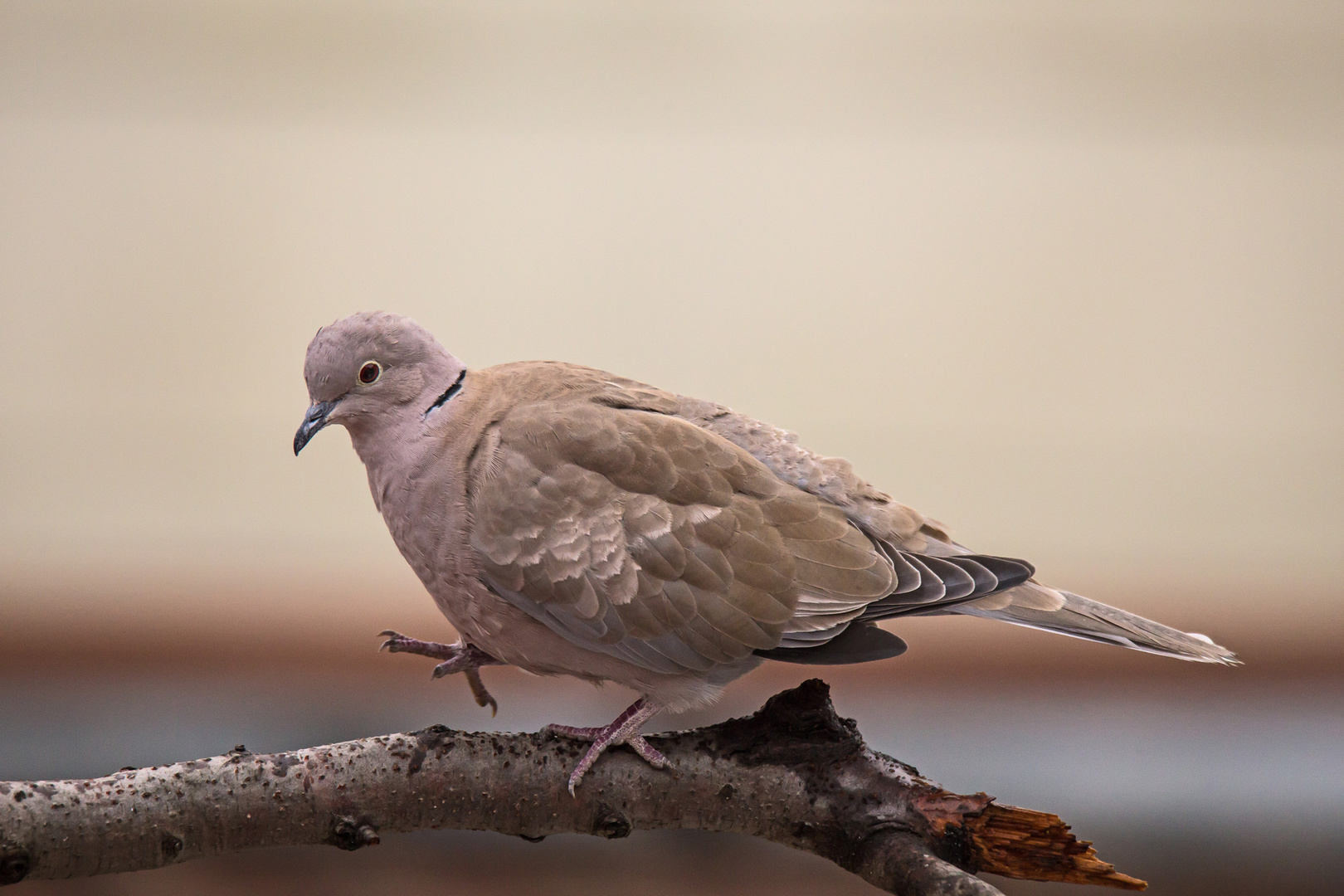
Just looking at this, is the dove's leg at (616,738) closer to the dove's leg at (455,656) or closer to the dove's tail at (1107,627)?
the dove's leg at (455,656)

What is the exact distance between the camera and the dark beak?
126cm

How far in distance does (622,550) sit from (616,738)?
0.24m

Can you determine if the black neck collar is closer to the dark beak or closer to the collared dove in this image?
the collared dove

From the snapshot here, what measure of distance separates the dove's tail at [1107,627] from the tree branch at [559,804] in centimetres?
25

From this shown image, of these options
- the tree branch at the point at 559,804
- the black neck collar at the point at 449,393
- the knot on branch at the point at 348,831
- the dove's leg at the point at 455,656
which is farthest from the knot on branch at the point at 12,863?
the black neck collar at the point at 449,393

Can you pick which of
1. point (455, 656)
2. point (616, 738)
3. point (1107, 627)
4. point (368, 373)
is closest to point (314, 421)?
point (368, 373)

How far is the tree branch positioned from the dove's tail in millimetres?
246

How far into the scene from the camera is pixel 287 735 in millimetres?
2658

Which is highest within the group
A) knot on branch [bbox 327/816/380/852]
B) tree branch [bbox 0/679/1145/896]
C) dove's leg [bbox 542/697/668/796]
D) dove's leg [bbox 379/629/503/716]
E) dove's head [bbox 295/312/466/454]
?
dove's head [bbox 295/312/466/454]

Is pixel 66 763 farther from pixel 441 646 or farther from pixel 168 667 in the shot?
pixel 441 646

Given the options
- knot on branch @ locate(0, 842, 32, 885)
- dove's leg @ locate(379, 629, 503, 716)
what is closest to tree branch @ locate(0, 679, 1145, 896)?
knot on branch @ locate(0, 842, 32, 885)

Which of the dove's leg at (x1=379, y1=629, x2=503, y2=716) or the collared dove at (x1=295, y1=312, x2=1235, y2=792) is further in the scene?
the dove's leg at (x1=379, y1=629, x2=503, y2=716)

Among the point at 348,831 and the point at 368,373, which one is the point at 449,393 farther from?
the point at 348,831

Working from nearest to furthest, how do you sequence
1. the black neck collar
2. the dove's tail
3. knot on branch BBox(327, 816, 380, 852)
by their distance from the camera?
knot on branch BBox(327, 816, 380, 852) < the dove's tail < the black neck collar
